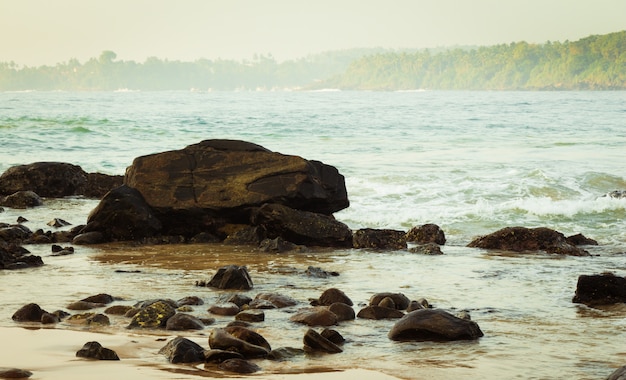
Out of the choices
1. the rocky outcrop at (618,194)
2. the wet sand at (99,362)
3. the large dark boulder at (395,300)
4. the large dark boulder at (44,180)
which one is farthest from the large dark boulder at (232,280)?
the rocky outcrop at (618,194)

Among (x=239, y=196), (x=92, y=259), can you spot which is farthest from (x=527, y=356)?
(x=239, y=196)

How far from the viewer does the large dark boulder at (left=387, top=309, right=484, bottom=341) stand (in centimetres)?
616

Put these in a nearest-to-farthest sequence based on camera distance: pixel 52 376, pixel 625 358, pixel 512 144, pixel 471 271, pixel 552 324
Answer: pixel 52 376 → pixel 625 358 → pixel 552 324 → pixel 471 271 → pixel 512 144

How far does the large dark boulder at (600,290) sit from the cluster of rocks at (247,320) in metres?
1.38

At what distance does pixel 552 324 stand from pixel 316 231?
16.6ft

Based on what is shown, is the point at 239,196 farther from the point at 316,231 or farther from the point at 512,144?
the point at 512,144

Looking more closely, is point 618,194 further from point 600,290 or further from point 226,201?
point 600,290

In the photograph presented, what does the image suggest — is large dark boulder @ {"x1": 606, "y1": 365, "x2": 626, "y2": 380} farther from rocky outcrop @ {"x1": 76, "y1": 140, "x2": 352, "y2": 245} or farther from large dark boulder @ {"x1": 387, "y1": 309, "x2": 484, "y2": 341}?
rocky outcrop @ {"x1": 76, "y1": 140, "x2": 352, "y2": 245}

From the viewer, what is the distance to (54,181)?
1709 centimetres

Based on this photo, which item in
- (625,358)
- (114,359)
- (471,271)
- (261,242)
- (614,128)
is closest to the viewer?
(114,359)

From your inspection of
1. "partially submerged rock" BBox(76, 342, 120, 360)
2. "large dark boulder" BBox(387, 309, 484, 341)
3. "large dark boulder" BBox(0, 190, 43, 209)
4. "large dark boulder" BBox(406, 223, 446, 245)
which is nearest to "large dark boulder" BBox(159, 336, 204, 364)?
"partially submerged rock" BBox(76, 342, 120, 360)

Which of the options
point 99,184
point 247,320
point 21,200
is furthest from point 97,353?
point 99,184

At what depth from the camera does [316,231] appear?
1155cm

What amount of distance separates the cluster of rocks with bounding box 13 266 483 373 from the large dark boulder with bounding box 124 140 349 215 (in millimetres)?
3923
